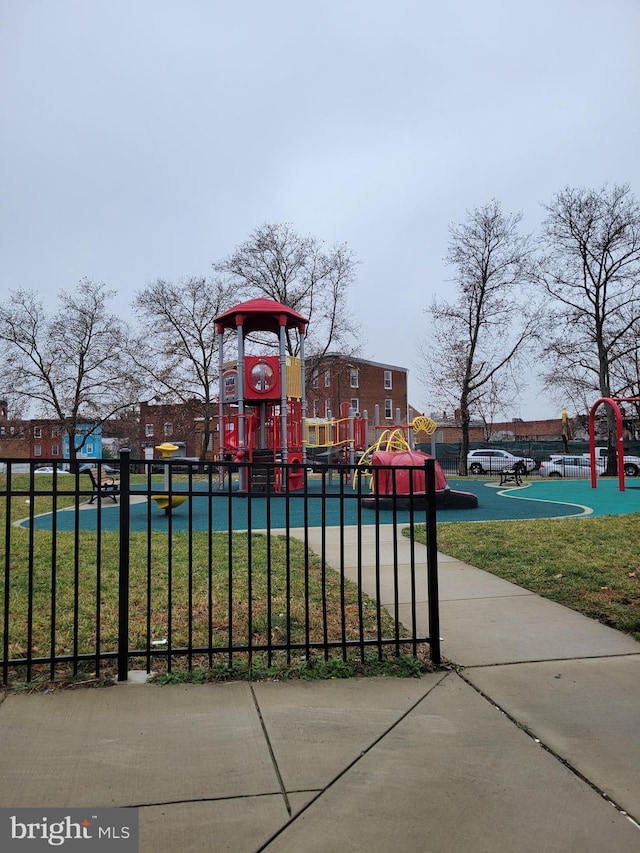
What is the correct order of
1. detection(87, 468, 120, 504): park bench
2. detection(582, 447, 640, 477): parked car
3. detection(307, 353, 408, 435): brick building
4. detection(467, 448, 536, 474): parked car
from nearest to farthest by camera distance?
detection(87, 468, 120, 504): park bench < detection(582, 447, 640, 477): parked car < detection(467, 448, 536, 474): parked car < detection(307, 353, 408, 435): brick building

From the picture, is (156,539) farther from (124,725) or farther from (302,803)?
(302,803)

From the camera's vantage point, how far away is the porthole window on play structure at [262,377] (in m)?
17.3

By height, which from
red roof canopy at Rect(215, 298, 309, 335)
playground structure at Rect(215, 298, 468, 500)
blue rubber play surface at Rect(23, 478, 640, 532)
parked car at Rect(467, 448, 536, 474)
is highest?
red roof canopy at Rect(215, 298, 309, 335)

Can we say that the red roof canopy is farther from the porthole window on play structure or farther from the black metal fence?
the black metal fence

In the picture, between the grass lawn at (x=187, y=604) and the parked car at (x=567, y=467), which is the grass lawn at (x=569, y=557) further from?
the parked car at (x=567, y=467)

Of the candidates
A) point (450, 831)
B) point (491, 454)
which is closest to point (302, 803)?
point (450, 831)

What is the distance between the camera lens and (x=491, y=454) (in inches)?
1463

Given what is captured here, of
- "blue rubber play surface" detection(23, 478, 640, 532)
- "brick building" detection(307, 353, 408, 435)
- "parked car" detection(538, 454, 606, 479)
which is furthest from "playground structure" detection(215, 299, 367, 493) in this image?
"brick building" detection(307, 353, 408, 435)

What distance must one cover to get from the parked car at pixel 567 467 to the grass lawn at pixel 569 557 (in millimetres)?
23116

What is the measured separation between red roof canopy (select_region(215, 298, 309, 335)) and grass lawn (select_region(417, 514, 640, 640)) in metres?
9.04

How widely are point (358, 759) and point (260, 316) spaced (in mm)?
15516

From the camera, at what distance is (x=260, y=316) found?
57.0 ft

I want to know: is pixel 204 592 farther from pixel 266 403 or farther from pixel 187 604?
pixel 266 403

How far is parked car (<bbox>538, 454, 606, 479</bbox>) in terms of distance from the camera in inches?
1267
